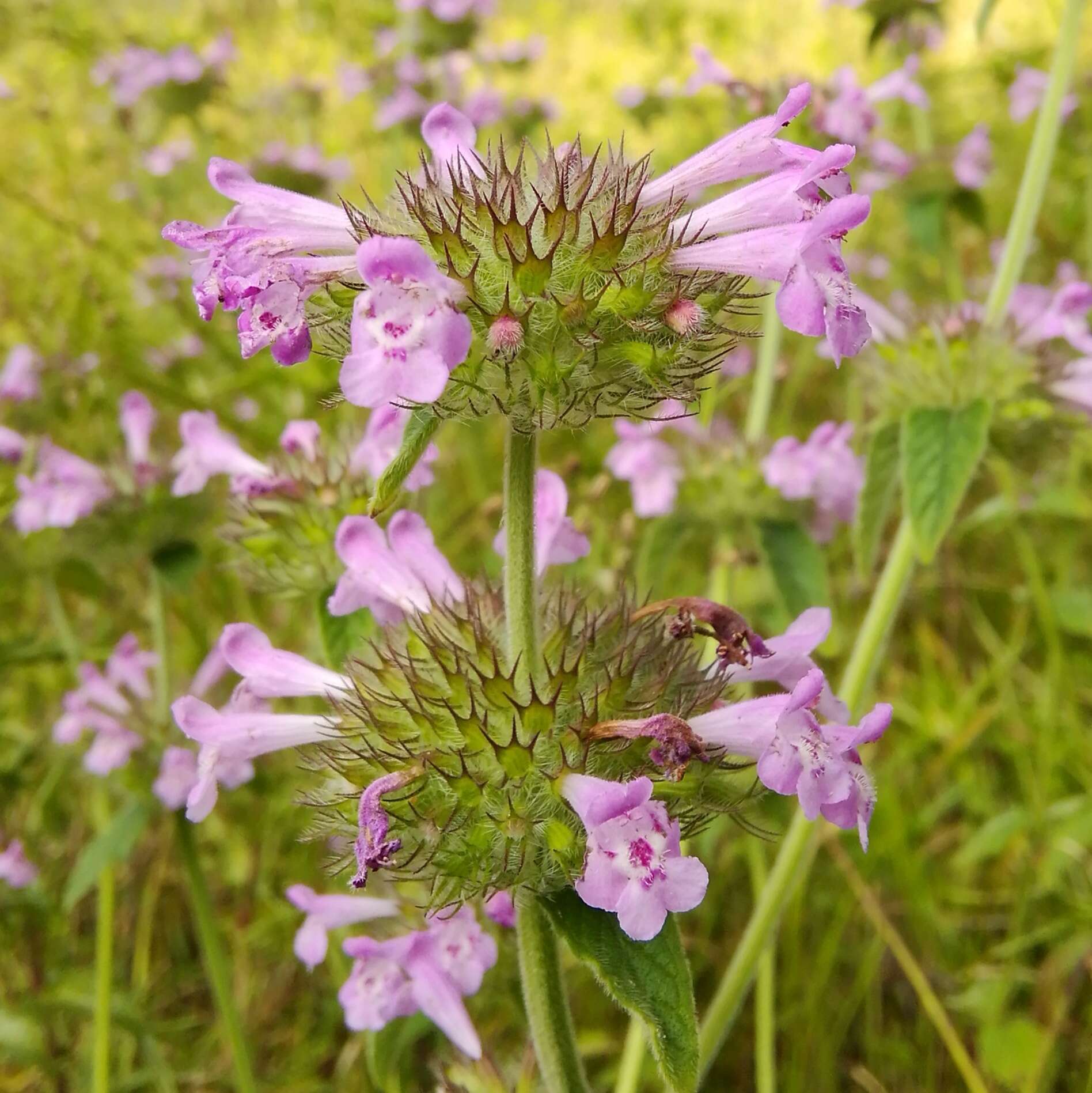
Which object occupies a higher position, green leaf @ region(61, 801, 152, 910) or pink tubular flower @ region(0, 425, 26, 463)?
pink tubular flower @ region(0, 425, 26, 463)

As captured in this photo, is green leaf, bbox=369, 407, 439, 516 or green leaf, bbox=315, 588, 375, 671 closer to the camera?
green leaf, bbox=369, 407, 439, 516

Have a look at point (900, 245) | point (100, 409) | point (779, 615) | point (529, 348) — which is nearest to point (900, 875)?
point (779, 615)

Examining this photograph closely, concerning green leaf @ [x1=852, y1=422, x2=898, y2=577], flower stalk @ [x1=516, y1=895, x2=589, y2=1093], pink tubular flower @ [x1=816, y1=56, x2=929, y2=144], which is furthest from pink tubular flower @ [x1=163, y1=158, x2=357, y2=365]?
pink tubular flower @ [x1=816, y1=56, x2=929, y2=144]

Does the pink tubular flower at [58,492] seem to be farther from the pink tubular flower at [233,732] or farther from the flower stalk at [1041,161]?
the flower stalk at [1041,161]

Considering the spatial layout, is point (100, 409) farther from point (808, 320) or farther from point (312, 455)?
point (808, 320)

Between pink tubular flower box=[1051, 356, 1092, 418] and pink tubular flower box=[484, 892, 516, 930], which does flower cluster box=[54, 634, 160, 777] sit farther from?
pink tubular flower box=[1051, 356, 1092, 418]

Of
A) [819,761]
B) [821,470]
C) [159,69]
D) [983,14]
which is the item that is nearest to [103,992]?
[819,761]
